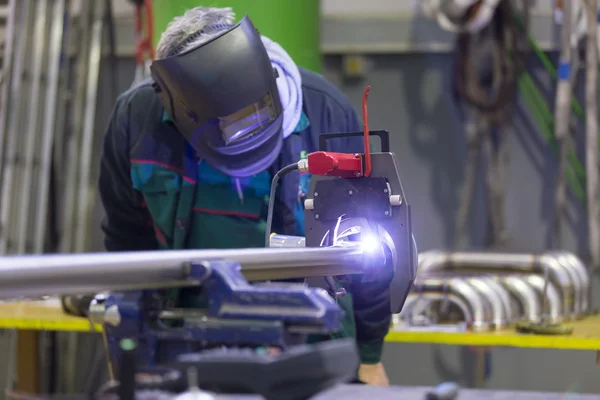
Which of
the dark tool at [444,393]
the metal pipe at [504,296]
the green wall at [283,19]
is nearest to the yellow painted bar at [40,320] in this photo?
the green wall at [283,19]

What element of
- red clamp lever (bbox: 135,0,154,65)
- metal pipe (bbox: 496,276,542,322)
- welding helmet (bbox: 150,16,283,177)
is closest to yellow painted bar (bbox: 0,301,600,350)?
metal pipe (bbox: 496,276,542,322)

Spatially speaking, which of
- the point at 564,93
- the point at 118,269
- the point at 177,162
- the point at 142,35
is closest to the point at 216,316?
the point at 118,269

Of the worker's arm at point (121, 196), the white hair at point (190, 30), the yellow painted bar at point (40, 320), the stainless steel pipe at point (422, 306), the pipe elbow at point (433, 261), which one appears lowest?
the yellow painted bar at point (40, 320)

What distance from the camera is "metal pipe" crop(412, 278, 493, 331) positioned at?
7.09 ft

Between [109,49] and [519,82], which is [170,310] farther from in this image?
[109,49]

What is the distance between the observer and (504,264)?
2.48 metres

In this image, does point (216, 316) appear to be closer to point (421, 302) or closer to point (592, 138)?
point (421, 302)

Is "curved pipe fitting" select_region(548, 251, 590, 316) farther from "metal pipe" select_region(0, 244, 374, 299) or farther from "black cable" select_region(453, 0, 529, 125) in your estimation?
"metal pipe" select_region(0, 244, 374, 299)

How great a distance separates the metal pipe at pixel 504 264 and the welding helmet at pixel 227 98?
1.22 m

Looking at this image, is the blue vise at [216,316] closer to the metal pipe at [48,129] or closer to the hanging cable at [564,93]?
the hanging cable at [564,93]

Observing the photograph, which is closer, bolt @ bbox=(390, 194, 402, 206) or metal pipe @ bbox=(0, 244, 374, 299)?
metal pipe @ bbox=(0, 244, 374, 299)

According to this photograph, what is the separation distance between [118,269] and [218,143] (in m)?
0.81

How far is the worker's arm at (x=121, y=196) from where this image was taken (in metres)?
1.55

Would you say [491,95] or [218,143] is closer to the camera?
[218,143]
